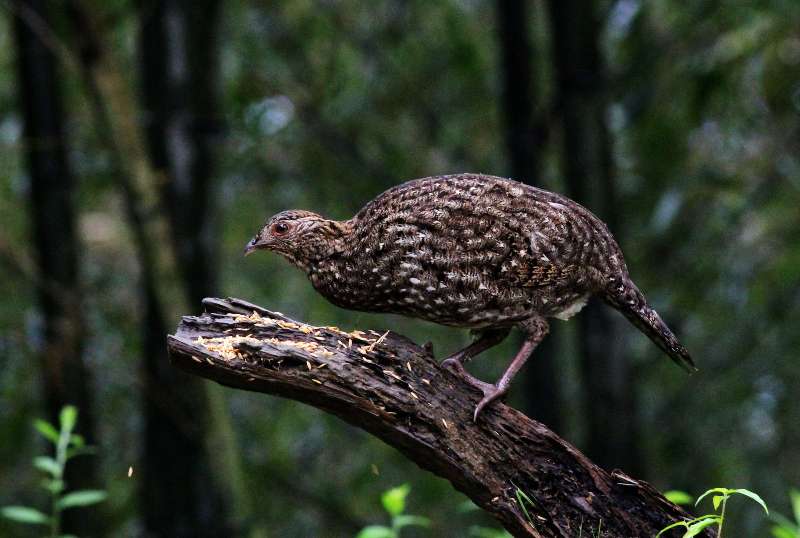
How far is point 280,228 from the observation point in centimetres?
471

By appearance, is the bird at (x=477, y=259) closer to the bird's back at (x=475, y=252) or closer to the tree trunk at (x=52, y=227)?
the bird's back at (x=475, y=252)

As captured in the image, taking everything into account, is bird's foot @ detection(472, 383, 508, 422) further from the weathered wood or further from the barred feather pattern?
the barred feather pattern

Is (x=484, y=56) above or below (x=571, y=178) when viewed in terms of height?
above

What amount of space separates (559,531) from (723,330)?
7.09 m

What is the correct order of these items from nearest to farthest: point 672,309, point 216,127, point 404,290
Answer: point 404,290 → point 216,127 → point 672,309

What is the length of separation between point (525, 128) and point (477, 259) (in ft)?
15.2

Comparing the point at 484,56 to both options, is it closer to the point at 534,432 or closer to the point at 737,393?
the point at 737,393

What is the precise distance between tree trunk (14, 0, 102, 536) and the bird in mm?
3903

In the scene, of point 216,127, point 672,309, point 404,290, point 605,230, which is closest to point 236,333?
point 404,290

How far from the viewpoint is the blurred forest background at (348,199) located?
7.76 m

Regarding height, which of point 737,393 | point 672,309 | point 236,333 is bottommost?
point 737,393

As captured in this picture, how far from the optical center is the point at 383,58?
1122 cm

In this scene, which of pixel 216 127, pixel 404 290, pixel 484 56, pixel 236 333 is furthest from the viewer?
pixel 484 56

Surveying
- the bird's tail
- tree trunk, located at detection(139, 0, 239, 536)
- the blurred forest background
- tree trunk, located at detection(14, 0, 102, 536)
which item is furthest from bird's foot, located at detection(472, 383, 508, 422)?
tree trunk, located at detection(14, 0, 102, 536)
